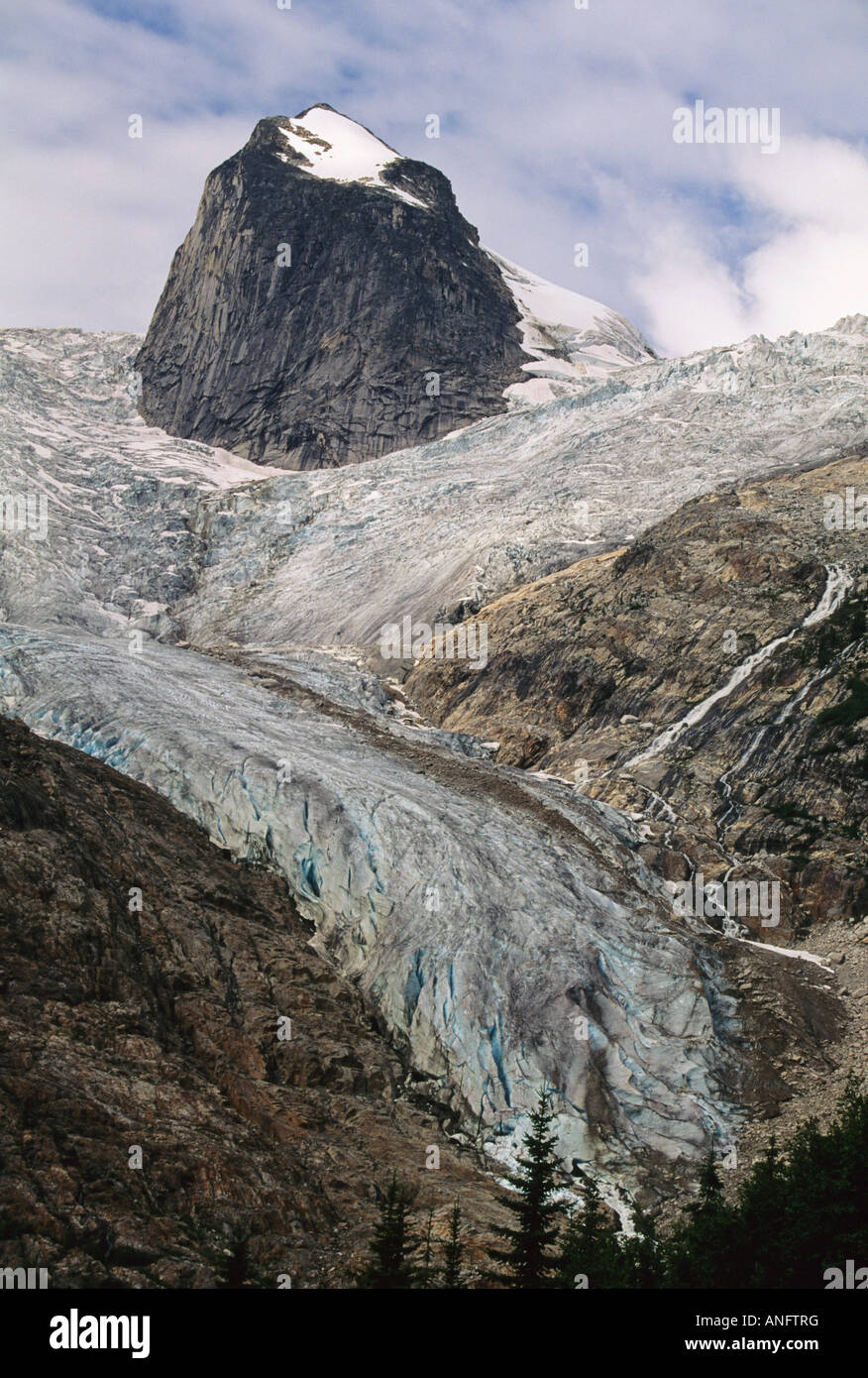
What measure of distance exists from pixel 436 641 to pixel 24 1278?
5768 cm

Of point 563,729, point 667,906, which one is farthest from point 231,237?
point 667,906

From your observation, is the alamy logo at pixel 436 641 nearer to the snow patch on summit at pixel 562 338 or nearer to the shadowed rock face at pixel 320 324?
the shadowed rock face at pixel 320 324

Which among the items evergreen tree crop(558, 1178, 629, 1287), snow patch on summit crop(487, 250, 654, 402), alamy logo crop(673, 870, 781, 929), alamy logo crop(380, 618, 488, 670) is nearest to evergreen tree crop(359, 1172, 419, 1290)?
evergreen tree crop(558, 1178, 629, 1287)

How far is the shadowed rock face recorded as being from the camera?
417 feet

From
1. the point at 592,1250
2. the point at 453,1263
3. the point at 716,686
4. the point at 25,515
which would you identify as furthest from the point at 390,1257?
the point at 25,515

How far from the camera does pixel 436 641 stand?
247ft

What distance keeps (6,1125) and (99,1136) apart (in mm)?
1905

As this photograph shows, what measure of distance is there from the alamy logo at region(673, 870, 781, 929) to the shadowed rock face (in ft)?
269

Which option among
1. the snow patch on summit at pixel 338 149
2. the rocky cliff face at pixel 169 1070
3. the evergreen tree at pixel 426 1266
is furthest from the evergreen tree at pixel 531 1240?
the snow patch on summit at pixel 338 149

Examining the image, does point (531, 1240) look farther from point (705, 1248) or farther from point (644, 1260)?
point (705, 1248)

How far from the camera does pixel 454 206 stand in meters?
150

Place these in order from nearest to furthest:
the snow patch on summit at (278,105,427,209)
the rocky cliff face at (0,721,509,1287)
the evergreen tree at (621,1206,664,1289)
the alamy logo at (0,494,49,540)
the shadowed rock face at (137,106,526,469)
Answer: the rocky cliff face at (0,721,509,1287) < the evergreen tree at (621,1206,664,1289) < the alamy logo at (0,494,49,540) < the shadowed rock face at (137,106,526,469) < the snow patch on summit at (278,105,427,209)

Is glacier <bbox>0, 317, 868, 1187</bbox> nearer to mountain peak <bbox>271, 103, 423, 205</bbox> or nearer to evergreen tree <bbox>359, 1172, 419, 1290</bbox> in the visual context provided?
evergreen tree <bbox>359, 1172, 419, 1290</bbox>

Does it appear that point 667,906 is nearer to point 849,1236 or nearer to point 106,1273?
point 849,1236
